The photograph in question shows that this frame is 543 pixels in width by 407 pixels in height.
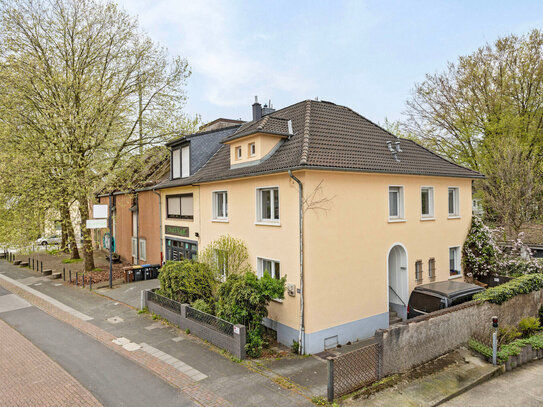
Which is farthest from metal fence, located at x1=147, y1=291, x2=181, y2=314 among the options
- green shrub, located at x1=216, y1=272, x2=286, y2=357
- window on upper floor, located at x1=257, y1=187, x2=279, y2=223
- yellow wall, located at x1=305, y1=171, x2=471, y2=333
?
yellow wall, located at x1=305, y1=171, x2=471, y2=333

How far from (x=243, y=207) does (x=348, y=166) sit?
449cm

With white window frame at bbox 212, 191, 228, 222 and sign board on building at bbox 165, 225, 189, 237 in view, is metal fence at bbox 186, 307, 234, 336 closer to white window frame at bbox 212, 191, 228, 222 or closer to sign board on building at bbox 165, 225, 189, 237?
white window frame at bbox 212, 191, 228, 222

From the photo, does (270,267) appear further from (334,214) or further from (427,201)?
(427,201)

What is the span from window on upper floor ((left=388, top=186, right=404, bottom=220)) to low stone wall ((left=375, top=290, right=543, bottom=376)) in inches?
160

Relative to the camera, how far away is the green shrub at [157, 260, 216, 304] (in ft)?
41.8

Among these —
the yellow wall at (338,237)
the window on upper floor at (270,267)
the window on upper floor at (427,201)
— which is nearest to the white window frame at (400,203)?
the yellow wall at (338,237)

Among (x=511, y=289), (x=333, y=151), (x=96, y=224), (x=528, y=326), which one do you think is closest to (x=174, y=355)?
(x=333, y=151)

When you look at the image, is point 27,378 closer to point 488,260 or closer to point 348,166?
point 348,166

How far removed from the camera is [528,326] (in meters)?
12.3

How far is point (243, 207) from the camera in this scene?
13336 mm

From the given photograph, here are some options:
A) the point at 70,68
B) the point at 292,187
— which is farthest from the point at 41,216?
the point at 292,187

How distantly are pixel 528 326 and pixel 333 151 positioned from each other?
384 inches

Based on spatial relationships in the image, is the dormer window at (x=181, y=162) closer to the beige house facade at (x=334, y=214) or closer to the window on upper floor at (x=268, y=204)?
the beige house facade at (x=334, y=214)

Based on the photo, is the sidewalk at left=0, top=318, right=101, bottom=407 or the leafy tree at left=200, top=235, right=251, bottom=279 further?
the leafy tree at left=200, top=235, right=251, bottom=279
